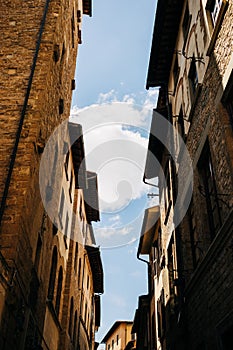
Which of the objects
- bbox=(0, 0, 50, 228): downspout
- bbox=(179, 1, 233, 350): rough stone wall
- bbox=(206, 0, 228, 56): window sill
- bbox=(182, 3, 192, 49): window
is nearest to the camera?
bbox=(179, 1, 233, 350): rough stone wall

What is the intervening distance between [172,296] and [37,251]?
4.29 meters

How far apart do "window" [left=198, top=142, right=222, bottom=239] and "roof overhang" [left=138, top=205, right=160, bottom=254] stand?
8629mm

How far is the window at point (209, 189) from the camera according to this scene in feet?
26.2

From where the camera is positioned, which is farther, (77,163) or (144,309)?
(144,309)

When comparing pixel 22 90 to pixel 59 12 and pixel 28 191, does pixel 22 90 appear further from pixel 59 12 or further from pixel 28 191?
pixel 59 12

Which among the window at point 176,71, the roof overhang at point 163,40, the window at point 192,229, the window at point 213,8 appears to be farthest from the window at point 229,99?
the roof overhang at point 163,40

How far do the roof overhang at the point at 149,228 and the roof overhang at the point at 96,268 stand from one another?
5019mm

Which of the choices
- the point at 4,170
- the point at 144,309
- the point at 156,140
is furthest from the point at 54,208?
the point at 144,309

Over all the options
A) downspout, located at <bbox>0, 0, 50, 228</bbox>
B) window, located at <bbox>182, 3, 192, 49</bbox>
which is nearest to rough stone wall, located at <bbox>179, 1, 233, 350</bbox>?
window, located at <bbox>182, 3, 192, 49</bbox>

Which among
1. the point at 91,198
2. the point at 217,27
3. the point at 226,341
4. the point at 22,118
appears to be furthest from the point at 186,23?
the point at 91,198

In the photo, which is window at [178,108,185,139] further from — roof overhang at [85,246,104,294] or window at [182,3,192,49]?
roof overhang at [85,246,104,294]

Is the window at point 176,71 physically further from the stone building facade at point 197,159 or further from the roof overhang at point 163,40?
the roof overhang at point 163,40

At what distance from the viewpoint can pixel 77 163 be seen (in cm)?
1911

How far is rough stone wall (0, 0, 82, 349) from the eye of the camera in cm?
786
